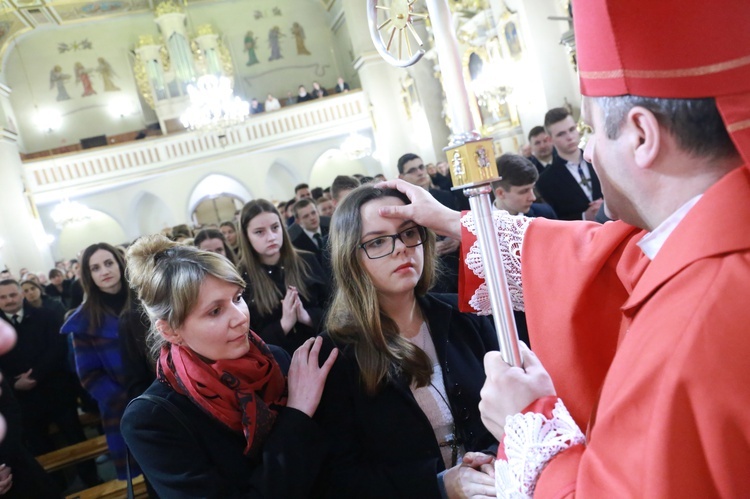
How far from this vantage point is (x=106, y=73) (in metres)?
19.7

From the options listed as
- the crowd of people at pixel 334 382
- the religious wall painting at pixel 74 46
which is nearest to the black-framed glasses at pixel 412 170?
the crowd of people at pixel 334 382

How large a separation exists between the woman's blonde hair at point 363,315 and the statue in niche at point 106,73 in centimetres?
2002

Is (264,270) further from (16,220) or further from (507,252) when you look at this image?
(16,220)

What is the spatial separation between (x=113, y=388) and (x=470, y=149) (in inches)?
127

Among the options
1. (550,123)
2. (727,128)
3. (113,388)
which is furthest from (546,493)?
(550,123)

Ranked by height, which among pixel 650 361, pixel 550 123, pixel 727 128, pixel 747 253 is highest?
pixel 550 123

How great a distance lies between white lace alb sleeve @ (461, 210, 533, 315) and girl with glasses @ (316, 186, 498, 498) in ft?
1.15

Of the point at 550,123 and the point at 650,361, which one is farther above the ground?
the point at 550,123

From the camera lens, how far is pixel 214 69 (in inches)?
763

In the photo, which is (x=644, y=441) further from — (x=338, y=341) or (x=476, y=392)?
(x=338, y=341)

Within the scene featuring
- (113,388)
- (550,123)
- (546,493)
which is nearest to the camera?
(546,493)

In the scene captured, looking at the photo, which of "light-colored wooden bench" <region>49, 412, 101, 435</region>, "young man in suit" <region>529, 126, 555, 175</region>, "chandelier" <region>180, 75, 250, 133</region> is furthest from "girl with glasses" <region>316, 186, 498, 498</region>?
"chandelier" <region>180, 75, 250, 133</region>

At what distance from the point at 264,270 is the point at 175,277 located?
168 cm

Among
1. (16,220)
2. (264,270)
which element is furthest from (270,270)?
(16,220)
